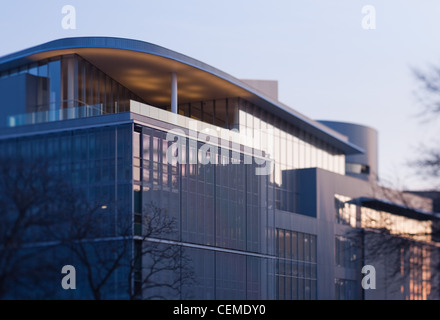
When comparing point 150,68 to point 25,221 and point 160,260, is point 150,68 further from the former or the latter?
point 25,221

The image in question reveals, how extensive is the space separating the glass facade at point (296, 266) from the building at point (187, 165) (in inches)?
5.6

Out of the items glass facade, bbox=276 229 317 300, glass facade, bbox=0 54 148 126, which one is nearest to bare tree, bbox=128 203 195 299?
glass facade, bbox=0 54 148 126

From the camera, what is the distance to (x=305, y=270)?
66062 millimetres

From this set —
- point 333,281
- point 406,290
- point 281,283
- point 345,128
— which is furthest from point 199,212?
point 345,128

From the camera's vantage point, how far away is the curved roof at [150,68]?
48.9 m

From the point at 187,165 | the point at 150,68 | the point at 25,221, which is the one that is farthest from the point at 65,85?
the point at 25,221

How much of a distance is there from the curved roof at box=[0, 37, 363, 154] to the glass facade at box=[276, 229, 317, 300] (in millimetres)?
10368

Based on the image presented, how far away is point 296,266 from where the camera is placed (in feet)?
213

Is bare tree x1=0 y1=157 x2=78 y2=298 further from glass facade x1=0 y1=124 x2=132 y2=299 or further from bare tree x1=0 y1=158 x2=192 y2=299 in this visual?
glass facade x1=0 y1=124 x2=132 y2=299

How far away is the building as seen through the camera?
4369cm

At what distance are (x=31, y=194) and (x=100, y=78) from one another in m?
20.6

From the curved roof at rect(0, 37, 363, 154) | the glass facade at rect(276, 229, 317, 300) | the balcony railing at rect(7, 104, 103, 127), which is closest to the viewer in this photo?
the balcony railing at rect(7, 104, 103, 127)

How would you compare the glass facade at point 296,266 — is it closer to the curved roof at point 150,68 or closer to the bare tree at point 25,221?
the curved roof at point 150,68

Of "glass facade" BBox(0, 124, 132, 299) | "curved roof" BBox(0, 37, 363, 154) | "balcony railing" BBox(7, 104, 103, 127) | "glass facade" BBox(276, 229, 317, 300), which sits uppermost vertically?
"curved roof" BBox(0, 37, 363, 154)
